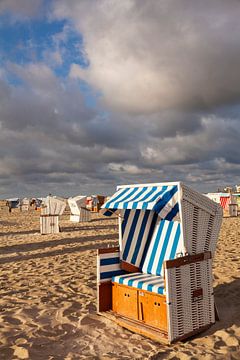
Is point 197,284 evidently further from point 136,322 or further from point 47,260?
point 47,260

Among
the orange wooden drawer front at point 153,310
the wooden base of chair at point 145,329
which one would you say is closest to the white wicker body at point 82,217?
the wooden base of chair at point 145,329

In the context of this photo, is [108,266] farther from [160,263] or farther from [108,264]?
[160,263]

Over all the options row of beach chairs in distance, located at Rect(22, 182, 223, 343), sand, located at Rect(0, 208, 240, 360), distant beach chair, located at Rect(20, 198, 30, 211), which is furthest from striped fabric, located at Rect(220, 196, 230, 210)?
row of beach chairs in distance, located at Rect(22, 182, 223, 343)

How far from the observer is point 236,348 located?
4.41 m

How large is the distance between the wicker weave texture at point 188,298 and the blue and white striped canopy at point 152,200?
79 centimetres

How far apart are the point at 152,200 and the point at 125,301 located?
176 cm

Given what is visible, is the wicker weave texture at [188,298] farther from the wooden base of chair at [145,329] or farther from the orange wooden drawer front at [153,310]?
the orange wooden drawer front at [153,310]

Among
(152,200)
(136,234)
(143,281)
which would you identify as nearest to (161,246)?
(136,234)

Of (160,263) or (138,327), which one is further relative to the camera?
(160,263)

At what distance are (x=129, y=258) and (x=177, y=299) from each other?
148cm

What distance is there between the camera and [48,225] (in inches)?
725

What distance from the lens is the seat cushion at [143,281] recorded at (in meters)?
4.83

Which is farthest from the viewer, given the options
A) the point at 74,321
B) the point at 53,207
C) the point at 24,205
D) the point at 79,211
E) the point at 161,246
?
the point at 24,205

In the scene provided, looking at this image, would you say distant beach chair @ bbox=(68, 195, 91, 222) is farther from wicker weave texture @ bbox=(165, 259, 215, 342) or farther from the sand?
wicker weave texture @ bbox=(165, 259, 215, 342)
